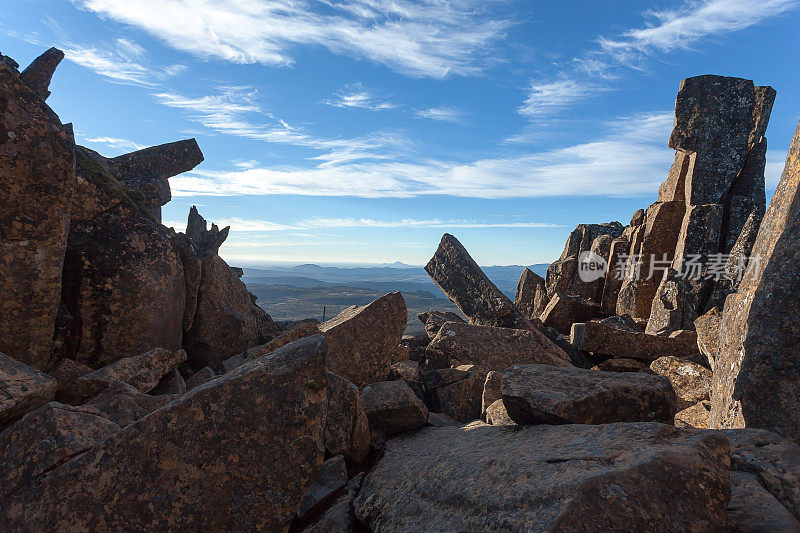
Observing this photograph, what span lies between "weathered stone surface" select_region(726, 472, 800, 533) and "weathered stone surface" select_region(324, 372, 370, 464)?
392cm

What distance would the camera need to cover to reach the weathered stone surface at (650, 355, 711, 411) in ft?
30.2

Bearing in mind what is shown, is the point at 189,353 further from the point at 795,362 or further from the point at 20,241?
the point at 795,362

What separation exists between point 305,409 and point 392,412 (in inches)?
106

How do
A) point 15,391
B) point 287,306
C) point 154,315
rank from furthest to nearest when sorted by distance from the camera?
point 287,306, point 154,315, point 15,391

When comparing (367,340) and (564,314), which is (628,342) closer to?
(564,314)

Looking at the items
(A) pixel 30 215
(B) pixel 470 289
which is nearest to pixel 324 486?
(A) pixel 30 215

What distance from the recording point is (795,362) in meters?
4.99

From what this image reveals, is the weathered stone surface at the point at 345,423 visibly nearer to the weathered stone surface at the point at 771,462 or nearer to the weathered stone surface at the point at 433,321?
the weathered stone surface at the point at 771,462

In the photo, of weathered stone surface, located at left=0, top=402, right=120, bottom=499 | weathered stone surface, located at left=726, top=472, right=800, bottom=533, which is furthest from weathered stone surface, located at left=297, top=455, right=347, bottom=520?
weathered stone surface, located at left=726, top=472, right=800, bottom=533

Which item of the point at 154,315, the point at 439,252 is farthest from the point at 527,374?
the point at 439,252

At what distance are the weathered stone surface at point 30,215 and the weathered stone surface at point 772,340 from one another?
996cm

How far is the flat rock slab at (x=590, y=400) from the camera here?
477 centimetres

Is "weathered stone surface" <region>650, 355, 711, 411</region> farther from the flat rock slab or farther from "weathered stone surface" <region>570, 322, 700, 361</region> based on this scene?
the flat rock slab

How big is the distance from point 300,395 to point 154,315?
558cm
